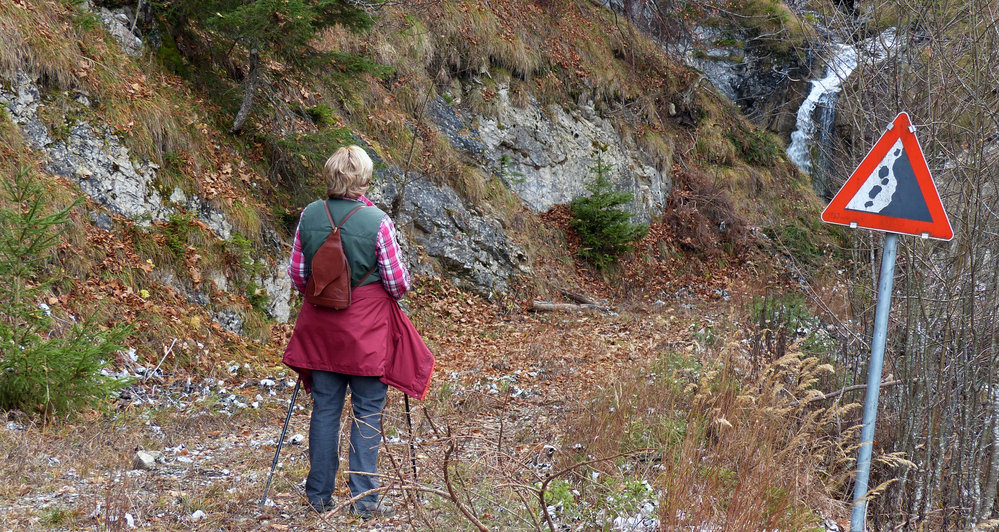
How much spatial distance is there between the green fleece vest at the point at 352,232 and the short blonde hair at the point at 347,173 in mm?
58

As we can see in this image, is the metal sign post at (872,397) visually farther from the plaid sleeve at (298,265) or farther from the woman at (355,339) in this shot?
the plaid sleeve at (298,265)

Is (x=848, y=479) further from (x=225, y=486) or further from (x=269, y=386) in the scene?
(x=269, y=386)

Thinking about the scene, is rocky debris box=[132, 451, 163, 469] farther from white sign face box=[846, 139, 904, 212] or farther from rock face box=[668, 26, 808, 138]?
rock face box=[668, 26, 808, 138]

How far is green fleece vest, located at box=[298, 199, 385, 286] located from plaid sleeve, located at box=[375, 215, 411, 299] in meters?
0.03

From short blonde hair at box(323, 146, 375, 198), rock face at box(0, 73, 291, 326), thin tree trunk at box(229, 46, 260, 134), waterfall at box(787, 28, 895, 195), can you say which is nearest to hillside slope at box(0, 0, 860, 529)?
rock face at box(0, 73, 291, 326)

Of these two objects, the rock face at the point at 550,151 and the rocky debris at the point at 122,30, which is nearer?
the rocky debris at the point at 122,30

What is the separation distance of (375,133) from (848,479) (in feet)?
27.8

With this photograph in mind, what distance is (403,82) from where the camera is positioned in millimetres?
12469

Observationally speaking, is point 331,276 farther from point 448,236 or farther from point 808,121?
point 808,121

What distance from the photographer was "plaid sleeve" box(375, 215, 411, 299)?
12.2 ft

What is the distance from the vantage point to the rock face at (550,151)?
43.4 ft

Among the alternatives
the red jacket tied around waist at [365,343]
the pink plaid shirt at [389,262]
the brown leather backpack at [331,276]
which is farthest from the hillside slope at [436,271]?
the brown leather backpack at [331,276]

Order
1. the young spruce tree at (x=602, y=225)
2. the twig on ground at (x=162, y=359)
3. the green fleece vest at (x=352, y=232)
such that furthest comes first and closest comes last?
1. the young spruce tree at (x=602, y=225)
2. the twig on ground at (x=162, y=359)
3. the green fleece vest at (x=352, y=232)

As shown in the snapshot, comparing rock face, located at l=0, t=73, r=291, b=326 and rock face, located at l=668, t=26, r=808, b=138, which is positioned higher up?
rock face, located at l=668, t=26, r=808, b=138
